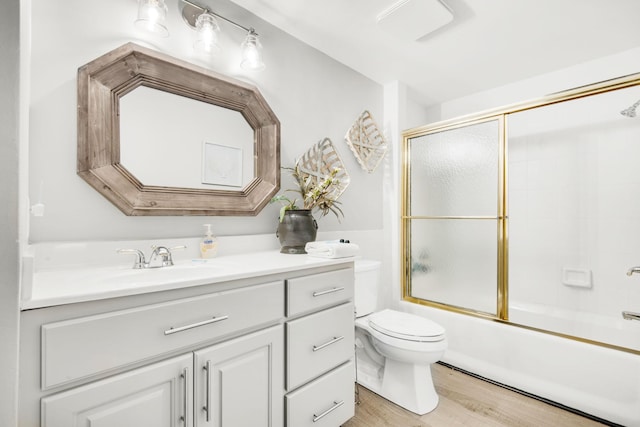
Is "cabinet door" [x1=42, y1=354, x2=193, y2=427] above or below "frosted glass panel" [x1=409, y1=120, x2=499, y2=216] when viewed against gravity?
below

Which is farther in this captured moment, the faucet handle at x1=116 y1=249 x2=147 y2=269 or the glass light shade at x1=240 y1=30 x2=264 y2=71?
the glass light shade at x1=240 y1=30 x2=264 y2=71

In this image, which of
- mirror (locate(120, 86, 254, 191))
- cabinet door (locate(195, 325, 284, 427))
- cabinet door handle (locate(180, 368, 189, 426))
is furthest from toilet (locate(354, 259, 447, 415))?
cabinet door handle (locate(180, 368, 189, 426))

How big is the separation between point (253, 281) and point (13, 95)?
0.81 metres

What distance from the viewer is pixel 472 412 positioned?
1691mm

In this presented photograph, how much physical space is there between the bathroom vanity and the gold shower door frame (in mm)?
1261

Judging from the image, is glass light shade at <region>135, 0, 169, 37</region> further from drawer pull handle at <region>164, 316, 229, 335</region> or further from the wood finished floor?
the wood finished floor

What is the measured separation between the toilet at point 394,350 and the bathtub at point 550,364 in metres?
0.53

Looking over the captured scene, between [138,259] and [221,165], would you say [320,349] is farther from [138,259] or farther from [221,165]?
[221,165]

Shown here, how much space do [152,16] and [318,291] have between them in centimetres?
142

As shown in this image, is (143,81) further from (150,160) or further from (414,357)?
(414,357)

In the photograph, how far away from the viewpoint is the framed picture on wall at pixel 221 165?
1.58 meters

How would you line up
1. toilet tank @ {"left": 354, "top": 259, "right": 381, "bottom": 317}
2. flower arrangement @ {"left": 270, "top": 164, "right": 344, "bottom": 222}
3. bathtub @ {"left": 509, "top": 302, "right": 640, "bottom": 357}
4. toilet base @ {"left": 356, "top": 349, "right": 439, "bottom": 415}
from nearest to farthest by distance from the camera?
1. toilet base @ {"left": 356, "top": 349, "right": 439, "bottom": 415}
2. flower arrangement @ {"left": 270, "top": 164, "right": 344, "bottom": 222}
3. toilet tank @ {"left": 354, "top": 259, "right": 381, "bottom": 317}
4. bathtub @ {"left": 509, "top": 302, "right": 640, "bottom": 357}

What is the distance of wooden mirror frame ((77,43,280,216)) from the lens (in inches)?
48.2

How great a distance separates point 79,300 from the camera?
762 mm
